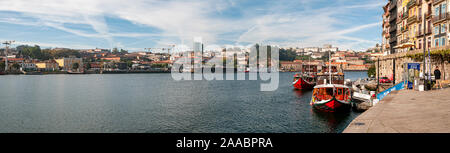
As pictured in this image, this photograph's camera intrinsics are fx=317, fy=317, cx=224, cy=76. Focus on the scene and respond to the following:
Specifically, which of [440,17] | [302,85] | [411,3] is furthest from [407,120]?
[302,85]

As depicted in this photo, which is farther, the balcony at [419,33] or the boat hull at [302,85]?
the boat hull at [302,85]

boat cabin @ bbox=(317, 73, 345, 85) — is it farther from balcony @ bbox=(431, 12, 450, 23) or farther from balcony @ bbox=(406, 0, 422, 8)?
balcony @ bbox=(431, 12, 450, 23)

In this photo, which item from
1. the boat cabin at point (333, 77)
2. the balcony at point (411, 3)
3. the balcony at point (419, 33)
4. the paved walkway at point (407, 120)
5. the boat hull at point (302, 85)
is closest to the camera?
the paved walkway at point (407, 120)

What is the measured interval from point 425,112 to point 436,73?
2257cm

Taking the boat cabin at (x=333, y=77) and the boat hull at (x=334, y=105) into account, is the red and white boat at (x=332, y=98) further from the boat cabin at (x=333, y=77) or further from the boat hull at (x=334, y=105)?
the boat cabin at (x=333, y=77)

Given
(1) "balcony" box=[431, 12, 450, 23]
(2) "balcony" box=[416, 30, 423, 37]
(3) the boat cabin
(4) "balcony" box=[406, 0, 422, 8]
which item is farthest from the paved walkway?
(3) the boat cabin

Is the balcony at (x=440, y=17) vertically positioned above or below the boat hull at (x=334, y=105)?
above

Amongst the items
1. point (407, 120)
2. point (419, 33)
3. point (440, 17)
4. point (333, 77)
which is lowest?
point (407, 120)

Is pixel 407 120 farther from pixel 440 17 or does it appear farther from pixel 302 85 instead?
pixel 302 85

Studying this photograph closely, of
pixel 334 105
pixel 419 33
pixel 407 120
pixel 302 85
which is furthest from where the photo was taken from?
pixel 302 85

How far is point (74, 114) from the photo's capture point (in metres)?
31.0

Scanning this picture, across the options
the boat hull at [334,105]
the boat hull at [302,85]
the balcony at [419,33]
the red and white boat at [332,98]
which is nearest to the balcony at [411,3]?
the balcony at [419,33]
